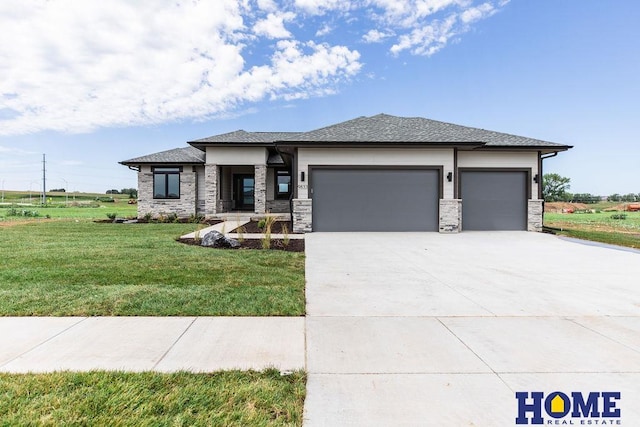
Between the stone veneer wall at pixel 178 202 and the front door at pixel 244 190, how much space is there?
3.53 metres

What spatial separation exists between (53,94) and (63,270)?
20137 millimetres

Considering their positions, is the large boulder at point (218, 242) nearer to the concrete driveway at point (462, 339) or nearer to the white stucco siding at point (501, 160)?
the concrete driveway at point (462, 339)

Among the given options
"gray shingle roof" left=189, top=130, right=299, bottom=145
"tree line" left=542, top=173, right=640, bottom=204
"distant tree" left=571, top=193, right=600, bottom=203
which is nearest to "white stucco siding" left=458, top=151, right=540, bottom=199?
"gray shingle roof" left=189, top=130, right=299, bottom=145

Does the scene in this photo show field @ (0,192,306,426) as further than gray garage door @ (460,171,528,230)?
No

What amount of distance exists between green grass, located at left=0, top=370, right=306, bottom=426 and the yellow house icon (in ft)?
5.89

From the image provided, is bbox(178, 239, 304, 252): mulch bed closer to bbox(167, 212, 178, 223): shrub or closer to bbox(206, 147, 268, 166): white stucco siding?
bbox(167, 212, 178, 223): shrub

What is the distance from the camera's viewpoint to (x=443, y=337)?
10.6ft

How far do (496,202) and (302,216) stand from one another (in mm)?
8504

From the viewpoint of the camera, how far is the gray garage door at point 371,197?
12.6 m

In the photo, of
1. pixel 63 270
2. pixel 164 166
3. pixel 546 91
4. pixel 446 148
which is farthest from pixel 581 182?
pixel 63 270

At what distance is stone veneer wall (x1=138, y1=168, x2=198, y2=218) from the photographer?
18516mm

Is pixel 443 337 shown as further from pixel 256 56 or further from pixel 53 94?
pixel 53 94

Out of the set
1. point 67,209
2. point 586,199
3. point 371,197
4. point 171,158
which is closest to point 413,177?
point 371,197

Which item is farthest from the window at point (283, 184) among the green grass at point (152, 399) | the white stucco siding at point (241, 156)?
the green grass at point (152, 399)
